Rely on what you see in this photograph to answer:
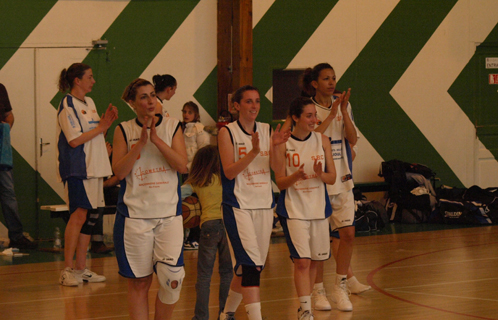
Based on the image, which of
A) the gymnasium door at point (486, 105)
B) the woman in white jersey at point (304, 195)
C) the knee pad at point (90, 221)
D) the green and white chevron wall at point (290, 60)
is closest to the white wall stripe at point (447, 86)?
the green and white chevron wall at point (290, 60)

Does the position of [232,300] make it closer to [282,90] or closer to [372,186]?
[282,90]

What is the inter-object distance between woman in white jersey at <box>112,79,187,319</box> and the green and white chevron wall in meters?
5.21

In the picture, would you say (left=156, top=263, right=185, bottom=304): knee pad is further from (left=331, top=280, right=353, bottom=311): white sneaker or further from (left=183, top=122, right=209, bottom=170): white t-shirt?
(left=183, top=122, right=209, bottom=170): white t-shirt

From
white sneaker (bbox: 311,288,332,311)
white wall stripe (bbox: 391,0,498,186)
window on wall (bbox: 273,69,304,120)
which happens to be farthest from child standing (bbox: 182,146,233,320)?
white wall stripe (bbox: 391,0,498,186)

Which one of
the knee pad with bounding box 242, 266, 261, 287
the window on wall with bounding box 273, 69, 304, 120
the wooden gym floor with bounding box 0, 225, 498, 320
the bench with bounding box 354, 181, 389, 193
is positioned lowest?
the wooden gym floor with bounding box 0, 225, 498, 320

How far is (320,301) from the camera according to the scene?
5.02 m

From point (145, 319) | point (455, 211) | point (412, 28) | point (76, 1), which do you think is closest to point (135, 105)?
point (145, 319)

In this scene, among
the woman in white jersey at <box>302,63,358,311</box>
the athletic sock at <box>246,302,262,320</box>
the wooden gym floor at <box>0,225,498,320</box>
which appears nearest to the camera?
the athletic sock at <box>246,302,262,320</box>

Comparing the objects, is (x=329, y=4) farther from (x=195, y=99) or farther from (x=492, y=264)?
(x=492, y=264)

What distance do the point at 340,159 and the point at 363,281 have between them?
138 centimetres

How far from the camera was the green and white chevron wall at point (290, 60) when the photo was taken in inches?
339

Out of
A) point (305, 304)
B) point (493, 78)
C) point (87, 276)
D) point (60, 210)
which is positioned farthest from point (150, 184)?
point (493, 78)

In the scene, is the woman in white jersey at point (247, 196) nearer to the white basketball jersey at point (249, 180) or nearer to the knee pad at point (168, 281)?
the white basketball jersey at point (249, 180)

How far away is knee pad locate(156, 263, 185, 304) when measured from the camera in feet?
12.0
